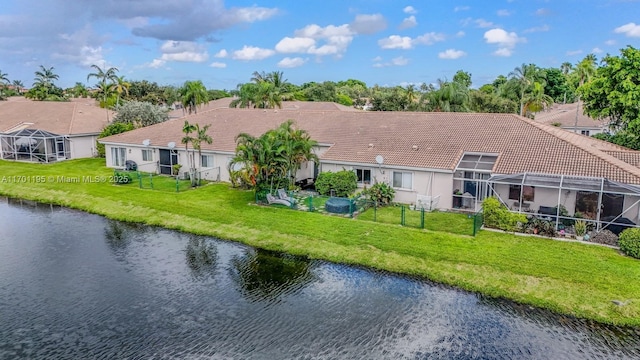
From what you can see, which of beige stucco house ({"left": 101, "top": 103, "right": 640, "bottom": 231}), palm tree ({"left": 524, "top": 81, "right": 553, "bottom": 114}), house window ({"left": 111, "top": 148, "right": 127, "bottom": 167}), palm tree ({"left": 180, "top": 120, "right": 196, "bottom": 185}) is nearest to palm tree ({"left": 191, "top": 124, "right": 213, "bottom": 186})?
palm tree ({"left": 180, "top": 120, "right": 196, "bottom": 185})

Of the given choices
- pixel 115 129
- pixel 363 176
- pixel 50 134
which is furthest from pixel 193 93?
pixel 363 176

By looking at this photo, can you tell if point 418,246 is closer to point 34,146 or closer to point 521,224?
point 521,224

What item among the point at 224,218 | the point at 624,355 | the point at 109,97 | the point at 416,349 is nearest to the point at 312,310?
the point at 416,349

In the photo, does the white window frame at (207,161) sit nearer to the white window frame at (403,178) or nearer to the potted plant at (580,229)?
the white window frame at (403,178)

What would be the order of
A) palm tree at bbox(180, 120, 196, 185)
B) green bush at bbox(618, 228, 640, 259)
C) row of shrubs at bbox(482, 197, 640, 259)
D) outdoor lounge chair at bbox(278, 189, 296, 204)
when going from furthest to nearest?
palm tree at bbox(180, 120, 196, 185), outdoor lounge chair at bbox(278, 189, 296, 204), row of shrubs at bbox(482, 197, 640, 259), green bush at bbox(618, 228, 640, 259)

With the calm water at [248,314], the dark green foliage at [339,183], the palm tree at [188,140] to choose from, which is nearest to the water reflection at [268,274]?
the calm water at [248,314]

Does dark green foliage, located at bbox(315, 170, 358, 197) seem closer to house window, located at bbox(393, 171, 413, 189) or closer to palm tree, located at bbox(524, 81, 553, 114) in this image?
house window, located at bbox(393, 171, 413, 189)
